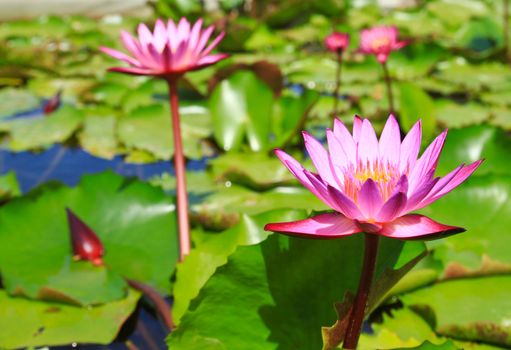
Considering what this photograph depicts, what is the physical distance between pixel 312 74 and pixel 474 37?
996 mm

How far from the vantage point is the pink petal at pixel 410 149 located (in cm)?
66

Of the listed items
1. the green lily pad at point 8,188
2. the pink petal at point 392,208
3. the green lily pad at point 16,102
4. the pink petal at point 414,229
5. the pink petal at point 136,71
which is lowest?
the green lily pad at point 8,188

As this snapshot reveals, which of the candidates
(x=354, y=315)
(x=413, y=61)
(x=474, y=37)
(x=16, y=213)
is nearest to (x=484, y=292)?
(x=354, y=315)

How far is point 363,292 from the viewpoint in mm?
642

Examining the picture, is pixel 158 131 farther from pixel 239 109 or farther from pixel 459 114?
pixel 459 114

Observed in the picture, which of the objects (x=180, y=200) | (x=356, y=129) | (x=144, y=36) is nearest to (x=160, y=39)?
(x=144, y=36)

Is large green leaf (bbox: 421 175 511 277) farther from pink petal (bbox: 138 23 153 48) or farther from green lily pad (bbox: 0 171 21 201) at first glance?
green lily pad (bbox: 0 171 21 201)

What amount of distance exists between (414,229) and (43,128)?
1666 millimetres

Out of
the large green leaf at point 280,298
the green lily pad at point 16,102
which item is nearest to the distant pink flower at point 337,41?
the large green leaf at point 280,298

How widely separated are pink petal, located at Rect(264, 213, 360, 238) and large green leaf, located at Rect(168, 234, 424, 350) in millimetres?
163

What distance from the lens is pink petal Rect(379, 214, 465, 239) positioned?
1.85 ft

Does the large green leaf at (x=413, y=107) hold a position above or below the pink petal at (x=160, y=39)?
below

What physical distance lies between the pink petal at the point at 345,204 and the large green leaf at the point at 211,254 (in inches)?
13.4

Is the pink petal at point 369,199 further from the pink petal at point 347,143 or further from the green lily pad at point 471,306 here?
the green lily pad at point 471,306
